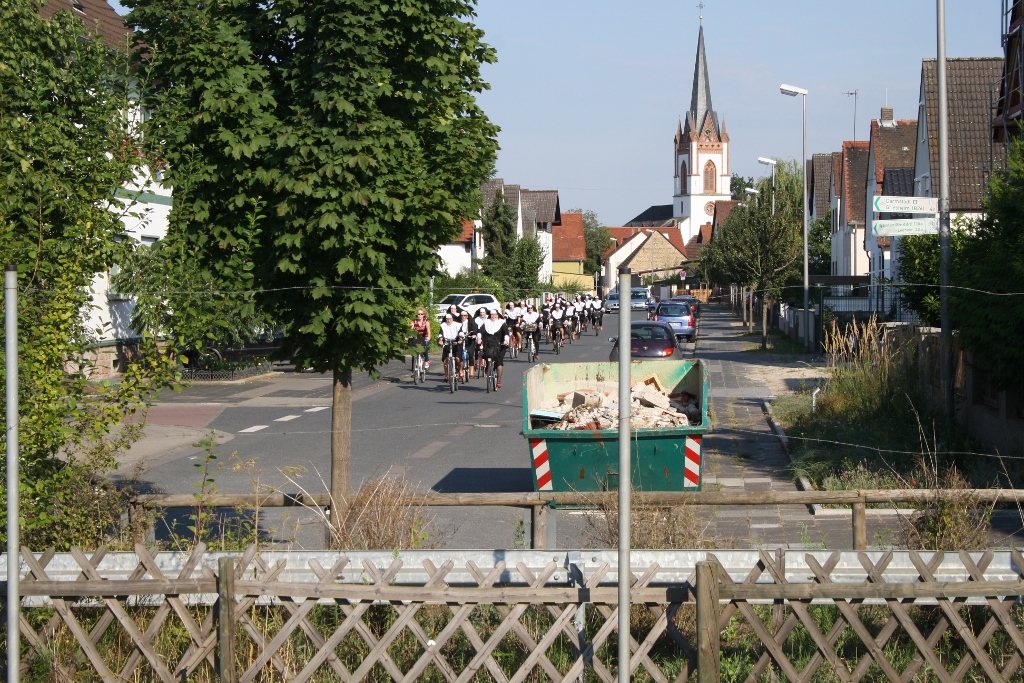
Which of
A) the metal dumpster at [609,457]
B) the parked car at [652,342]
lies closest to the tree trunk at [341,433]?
the metal dumpster at [609,457]

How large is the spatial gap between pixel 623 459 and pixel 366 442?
39.5 feet

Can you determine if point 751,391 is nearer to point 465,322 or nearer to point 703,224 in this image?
point 465,322

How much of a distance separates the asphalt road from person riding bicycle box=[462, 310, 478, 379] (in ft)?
2.36

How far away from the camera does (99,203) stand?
661 cm

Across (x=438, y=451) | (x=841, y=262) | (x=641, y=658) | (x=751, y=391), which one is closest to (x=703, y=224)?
(x=841, y=262)

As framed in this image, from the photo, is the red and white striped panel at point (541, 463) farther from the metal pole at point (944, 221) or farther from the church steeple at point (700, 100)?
the church steeple at point (700, 100)

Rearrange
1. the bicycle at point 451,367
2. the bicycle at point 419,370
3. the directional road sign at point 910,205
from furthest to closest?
the bicycle at point 419,370 < the bicycle at point 451,367 < the directional road sign at point 910,205

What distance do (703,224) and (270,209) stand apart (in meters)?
151

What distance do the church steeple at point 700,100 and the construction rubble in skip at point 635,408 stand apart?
130 meters

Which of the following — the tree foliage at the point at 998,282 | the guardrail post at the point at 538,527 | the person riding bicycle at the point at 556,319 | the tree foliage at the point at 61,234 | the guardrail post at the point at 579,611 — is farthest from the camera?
the person riding bicycle at the point at 556,319

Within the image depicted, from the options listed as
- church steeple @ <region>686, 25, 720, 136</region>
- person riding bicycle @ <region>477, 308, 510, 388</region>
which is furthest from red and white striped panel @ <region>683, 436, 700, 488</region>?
church steeple @ <region>686, 25, 720, 136</region>

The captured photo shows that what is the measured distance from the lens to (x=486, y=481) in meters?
12.8

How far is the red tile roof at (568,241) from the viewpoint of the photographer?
369 ft

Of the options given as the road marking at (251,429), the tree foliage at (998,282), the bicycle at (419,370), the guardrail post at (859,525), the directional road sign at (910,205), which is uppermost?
the directional road sign at (910,205)
